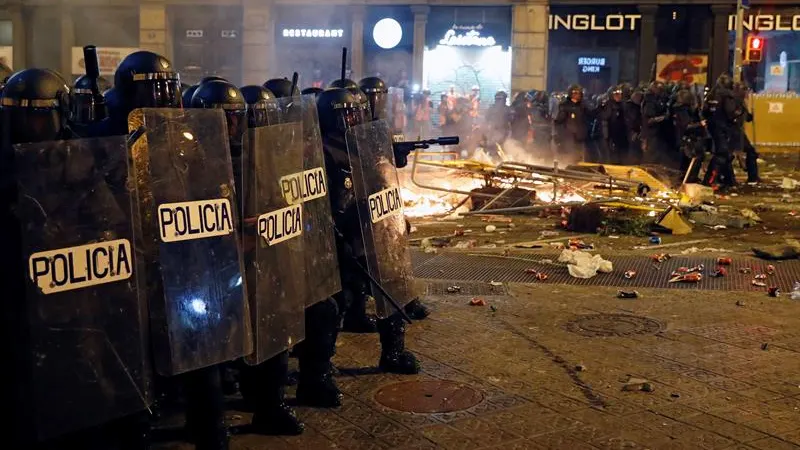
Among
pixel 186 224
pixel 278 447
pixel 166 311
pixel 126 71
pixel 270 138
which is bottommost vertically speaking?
pixel 278 447

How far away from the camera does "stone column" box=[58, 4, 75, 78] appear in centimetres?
2744

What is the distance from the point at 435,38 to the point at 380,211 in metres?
21.7

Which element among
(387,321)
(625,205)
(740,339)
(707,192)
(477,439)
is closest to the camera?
(477,439)

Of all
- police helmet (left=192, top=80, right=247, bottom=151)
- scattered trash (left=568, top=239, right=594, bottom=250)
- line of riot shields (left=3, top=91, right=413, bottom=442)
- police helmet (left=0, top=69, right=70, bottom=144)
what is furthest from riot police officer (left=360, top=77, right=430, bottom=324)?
scattered trash (left=568, top=239, right=594, bottom=250)

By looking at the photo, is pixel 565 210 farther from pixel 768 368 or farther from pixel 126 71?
pixel 126 71

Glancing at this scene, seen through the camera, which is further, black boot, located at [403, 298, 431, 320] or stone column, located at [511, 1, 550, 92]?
stone column, located at [511, 1, 550, 92]

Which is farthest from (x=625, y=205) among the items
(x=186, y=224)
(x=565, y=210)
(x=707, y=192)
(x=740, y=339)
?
(x=186, y=224)

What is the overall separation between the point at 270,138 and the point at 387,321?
176 cm

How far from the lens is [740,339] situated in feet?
21.3

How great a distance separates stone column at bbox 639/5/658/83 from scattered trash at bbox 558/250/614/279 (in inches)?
688

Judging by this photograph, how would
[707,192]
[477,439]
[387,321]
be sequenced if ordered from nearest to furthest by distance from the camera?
[477,439]
[387,321]
[707,192]

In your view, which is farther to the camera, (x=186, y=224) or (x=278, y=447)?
(x=278, y=447)

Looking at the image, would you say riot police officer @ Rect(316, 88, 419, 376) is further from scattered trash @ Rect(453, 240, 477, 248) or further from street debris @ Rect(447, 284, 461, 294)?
scattered trash @ Rect(453, 240, 477, 248)

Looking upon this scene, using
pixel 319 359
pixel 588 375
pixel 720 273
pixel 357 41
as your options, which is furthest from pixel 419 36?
pixel 319 359
